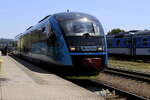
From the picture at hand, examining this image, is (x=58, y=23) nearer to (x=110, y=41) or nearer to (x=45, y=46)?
(x=45, y=46)

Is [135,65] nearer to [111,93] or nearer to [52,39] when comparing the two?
[52,39]

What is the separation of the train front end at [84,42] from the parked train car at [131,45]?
15383mm

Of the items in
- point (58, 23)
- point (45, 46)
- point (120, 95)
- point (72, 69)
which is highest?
point (58, 23)

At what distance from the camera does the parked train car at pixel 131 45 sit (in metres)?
28.1

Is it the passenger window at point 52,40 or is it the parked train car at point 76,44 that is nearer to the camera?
the parked train car at point 76,44

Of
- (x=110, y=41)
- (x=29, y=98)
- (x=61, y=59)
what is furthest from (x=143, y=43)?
(x=29, y=98)

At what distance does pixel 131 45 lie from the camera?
3053cm

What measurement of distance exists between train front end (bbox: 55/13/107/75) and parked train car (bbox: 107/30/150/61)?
1538 centimetres

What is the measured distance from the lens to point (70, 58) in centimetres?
1238

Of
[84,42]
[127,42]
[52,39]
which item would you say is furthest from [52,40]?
[127,42]

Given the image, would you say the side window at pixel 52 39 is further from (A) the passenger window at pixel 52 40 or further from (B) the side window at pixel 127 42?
(B) the side window at pixel 127 42

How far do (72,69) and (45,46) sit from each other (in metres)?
3.13

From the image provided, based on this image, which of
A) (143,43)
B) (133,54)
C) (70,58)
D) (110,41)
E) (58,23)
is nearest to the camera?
(70,58)

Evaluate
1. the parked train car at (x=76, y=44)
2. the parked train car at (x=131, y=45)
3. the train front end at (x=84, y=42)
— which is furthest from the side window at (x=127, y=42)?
the train front end at (x=84, y=42)
